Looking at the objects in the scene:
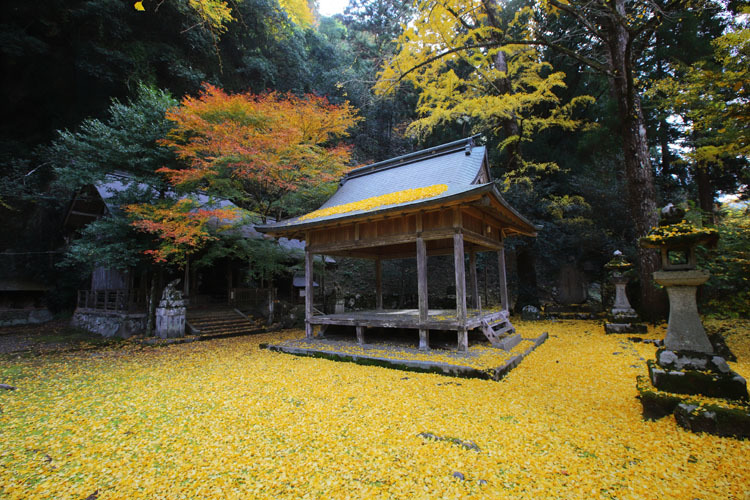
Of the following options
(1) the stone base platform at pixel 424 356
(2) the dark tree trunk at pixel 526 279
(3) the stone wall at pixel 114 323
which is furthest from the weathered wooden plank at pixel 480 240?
(3) the stone wall at pixel 114 323

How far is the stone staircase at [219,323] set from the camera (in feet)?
34.6

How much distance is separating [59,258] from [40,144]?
6.15m

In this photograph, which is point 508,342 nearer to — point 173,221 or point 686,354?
point 686,354

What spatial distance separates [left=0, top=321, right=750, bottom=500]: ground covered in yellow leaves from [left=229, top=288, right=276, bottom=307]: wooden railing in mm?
7786

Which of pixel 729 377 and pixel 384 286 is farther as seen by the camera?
pixel 384 286

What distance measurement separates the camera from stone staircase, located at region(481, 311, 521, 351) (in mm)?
6672

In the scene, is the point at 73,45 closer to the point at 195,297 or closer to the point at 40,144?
the point at 40,144

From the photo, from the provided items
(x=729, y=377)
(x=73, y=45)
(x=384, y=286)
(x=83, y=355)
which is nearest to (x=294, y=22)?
(x=73, y=45)

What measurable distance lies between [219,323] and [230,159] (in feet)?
19.6

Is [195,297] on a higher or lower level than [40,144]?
lower

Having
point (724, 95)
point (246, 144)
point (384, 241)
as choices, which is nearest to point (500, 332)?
point (384, 241)

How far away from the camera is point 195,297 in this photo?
1359 centimetres

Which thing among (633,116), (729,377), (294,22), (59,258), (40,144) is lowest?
(729,377)

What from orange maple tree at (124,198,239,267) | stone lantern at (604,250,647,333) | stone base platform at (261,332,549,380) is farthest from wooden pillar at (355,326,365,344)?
stone lantern at (604,250,647,333)
